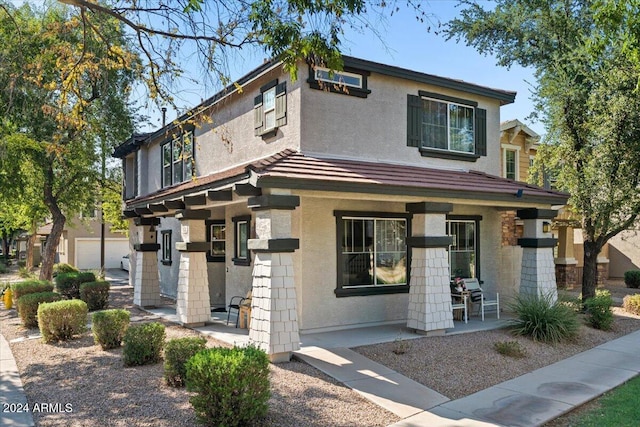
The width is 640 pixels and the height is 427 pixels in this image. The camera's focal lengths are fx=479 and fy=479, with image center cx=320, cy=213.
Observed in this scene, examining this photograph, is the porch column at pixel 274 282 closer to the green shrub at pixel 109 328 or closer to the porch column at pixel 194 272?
the green shrub at pixel 109 328

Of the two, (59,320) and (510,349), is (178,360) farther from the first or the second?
(510,349)

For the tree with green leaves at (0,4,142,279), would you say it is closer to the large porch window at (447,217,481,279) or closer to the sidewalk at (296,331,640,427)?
the sidewalk at (296,331,640,427)

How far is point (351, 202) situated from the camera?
10781 millimetres

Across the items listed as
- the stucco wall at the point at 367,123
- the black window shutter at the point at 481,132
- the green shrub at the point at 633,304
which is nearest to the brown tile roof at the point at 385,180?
the stucco wall at the point at 367,123

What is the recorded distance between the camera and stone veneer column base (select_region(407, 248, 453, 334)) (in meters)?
9.59

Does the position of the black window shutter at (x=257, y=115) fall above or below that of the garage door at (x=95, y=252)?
above

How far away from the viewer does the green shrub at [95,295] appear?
1435 cm

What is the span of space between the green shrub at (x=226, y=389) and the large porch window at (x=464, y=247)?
813cm

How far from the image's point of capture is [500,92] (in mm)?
12883

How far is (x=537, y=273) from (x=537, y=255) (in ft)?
1.41

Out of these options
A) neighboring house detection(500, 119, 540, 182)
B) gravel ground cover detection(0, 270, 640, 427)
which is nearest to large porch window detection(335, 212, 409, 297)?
gravel ground cover detection(0, 270, 640, 427)

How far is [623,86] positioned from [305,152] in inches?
318

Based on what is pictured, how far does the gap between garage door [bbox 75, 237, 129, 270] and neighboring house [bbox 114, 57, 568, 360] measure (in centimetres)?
2669

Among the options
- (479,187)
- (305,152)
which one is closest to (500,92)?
(479,187)
